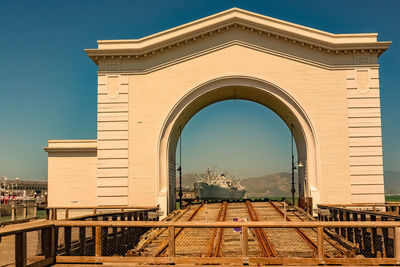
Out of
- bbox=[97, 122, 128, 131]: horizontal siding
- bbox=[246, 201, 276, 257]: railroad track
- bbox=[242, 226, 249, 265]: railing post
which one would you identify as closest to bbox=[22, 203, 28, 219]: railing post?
bbox=[97, 122, 128, 131]: horizontal siding

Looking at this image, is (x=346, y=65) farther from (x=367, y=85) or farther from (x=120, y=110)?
(x=120, y=110)

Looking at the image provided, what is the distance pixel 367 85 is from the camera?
28266mm

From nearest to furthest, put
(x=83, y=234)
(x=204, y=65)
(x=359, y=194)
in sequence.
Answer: (x=83, y=234), (x=359, y=194), (x=204, y=65)

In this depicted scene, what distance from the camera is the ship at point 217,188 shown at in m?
88.1

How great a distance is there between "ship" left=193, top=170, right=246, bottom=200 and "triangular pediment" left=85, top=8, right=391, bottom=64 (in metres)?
57.7

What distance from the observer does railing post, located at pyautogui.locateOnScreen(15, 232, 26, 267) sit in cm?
869

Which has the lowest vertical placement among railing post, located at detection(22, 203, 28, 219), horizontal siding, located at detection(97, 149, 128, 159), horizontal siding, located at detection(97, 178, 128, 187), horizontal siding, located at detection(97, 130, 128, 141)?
railing post, located at detection(22, 203, 28, 219)

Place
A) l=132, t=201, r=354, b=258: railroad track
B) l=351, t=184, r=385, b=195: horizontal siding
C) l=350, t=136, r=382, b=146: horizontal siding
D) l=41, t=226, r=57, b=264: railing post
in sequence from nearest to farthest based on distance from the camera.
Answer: l=41, t=226, r=57, b=264: railing post, l=132, t=201, r=354, b=258: railroad track, l=351, t=184, r=385, b=195: horizontal siding, l=350, t=136, r=382, b=146: horizontal siding

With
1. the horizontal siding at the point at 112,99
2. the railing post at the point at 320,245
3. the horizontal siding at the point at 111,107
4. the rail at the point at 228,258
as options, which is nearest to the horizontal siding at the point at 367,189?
the horizontal siding at the point at 111,107

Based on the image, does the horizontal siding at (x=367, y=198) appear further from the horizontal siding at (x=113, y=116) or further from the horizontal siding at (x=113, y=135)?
the horizontal siding at (x=113, y=116)

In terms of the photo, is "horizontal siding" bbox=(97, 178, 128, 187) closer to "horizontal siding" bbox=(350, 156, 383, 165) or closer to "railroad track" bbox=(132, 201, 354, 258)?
"railroad track" bbox=(132, 201, 354, 258)

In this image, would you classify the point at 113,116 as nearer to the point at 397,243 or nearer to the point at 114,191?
the point at 114,191

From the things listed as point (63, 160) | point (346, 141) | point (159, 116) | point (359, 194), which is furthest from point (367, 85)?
point (63, 160)

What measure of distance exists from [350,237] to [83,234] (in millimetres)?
10721
